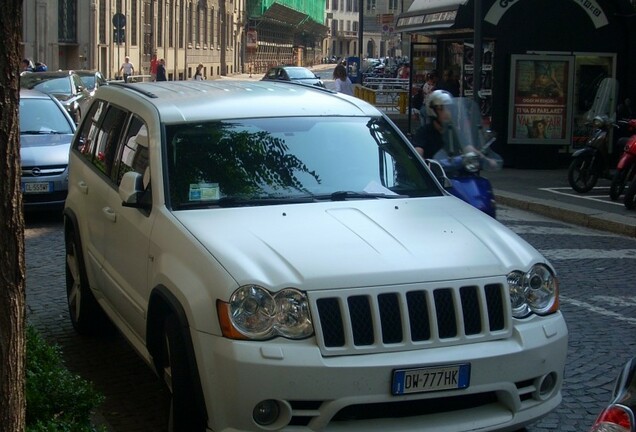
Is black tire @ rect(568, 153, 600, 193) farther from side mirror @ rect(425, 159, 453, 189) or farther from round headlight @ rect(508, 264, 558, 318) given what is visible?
round headlight @ rect(508, 264, 558, 318)

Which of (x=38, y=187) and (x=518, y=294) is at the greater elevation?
(x=518, y=294)

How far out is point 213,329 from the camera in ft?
15.1

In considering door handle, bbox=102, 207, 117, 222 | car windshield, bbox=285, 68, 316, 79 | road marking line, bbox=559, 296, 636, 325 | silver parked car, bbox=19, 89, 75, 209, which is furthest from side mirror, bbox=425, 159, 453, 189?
car windshield, bbox=285, 68, 316, 79

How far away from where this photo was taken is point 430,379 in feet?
15.0

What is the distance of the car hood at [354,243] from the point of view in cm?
471

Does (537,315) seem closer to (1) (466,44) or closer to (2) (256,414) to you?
(2) (256,414)

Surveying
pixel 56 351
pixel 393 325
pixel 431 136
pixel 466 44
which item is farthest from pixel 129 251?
pixel 466 44

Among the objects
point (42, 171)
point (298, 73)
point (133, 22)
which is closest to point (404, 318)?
point (42, 171)

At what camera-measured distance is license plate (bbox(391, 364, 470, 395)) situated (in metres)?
4.52

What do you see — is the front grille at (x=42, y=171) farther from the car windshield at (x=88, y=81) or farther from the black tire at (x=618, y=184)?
the car windshield at (x=88, y=81)

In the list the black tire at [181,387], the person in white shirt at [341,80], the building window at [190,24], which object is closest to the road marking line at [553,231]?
the black tire at [181,387]

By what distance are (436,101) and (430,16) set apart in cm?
1334

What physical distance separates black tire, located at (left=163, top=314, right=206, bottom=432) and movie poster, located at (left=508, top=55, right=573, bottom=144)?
1501 centimetres

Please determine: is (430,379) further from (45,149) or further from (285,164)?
(45,149)
